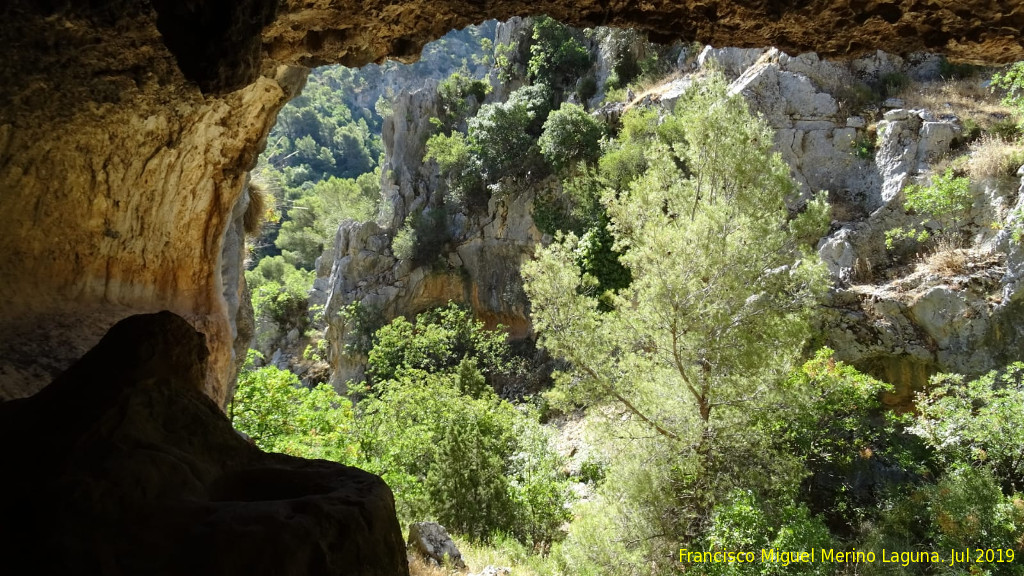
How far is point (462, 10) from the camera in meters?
3.15

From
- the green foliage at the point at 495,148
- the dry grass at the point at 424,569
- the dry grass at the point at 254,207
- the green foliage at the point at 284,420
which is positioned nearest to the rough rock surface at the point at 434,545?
the dry grass at the point at 424,569

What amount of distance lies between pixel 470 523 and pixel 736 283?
645 centimetres

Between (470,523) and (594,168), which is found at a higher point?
(594,168)

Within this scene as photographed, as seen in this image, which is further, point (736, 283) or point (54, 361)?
point (736, 283)

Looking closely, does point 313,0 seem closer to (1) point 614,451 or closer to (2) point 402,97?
(1) point 614,451

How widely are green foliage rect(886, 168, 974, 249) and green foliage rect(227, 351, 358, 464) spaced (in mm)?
11757

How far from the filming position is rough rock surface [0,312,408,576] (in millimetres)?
1513

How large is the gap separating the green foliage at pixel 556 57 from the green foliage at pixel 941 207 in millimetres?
15672

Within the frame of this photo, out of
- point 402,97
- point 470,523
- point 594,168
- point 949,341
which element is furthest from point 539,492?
point 402,97

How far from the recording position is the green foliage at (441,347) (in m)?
19.4

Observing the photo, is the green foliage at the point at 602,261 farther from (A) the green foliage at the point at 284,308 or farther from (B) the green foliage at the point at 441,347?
(A) the green foliage at the point at 284,308

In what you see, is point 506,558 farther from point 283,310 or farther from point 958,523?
point 283,310

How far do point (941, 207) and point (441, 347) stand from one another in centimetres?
1422

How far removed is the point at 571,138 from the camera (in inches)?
807
